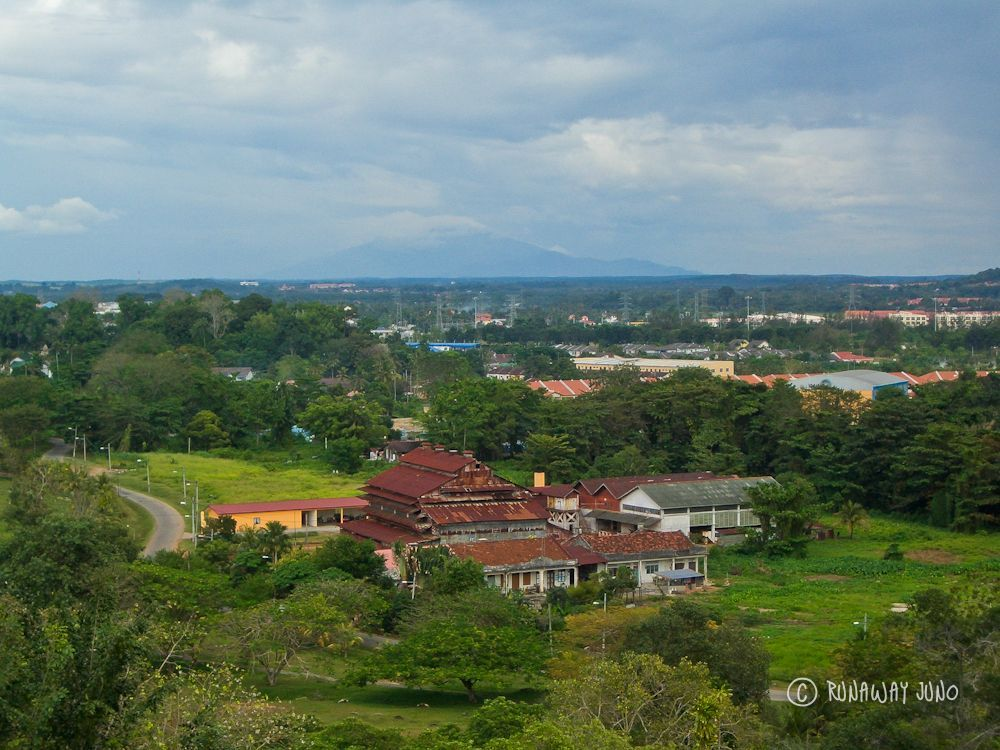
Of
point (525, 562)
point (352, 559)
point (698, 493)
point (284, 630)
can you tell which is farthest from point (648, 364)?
point (284, 630)

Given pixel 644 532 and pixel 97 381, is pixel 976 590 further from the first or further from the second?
pixel 97 381

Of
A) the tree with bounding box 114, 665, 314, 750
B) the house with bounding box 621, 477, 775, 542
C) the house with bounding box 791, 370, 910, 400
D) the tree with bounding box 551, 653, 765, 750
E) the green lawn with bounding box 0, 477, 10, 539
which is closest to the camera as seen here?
the tree with bounding box 114, 665, 314, 750

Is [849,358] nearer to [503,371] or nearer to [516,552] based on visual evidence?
[503,371]

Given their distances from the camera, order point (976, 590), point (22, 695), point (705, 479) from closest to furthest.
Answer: point (22, 695)
point (976, 590)
point (705, 479)

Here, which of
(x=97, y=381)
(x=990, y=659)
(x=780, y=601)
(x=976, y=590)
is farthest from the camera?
(x=97, y=381)

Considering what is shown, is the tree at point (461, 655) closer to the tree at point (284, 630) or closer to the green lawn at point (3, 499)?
the tree at point (284, 630)

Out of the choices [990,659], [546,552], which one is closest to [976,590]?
[990,659]

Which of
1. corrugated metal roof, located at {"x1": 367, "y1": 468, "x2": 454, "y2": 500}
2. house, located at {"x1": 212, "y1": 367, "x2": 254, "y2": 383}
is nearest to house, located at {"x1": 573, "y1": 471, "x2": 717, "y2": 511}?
corrugated metal roof, located at {"x1": 367, "y1": 468, "x2": 454, "y2": 500}

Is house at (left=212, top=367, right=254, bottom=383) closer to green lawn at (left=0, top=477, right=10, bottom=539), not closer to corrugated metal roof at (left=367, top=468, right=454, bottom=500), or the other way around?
green lawn at (left=0, top=477, right=10, bottom=539)
